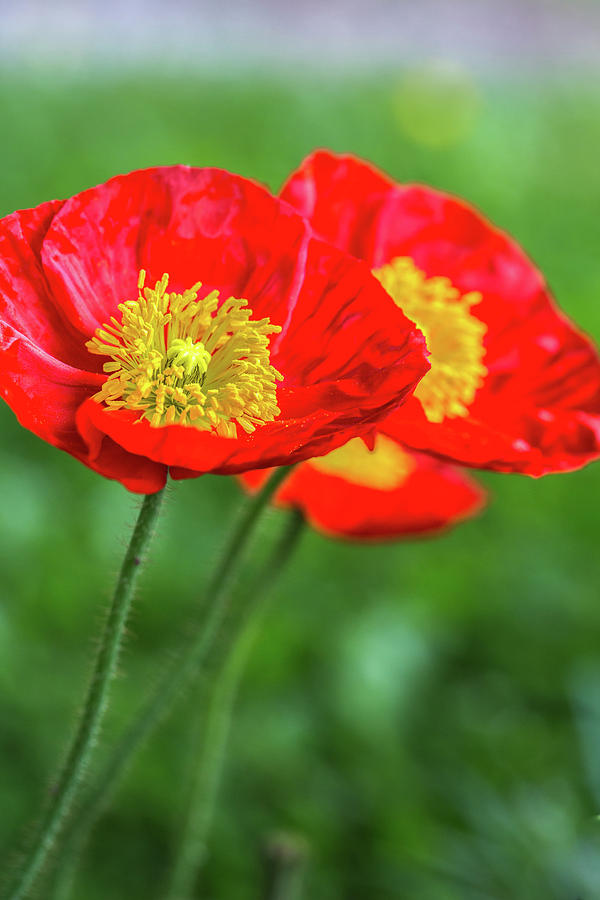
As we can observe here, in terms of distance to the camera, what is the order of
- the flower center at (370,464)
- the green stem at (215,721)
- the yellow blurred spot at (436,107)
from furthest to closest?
1. the yellow blurred spot at (436,107)
2. the flower center at (370,464)
3. the green stem at (215,721)

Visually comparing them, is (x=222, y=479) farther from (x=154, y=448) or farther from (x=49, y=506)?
(x=154, y=448)

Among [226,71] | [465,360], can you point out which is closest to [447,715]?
[465,360]

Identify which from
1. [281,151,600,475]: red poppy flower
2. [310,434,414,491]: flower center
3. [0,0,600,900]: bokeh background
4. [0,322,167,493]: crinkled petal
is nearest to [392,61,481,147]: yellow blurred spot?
[0,0,600,900]: bokeh background

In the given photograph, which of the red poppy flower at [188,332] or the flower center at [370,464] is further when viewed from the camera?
the flower center at [370,464]

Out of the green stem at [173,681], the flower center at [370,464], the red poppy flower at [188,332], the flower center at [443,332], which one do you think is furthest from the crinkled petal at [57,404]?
the flower center at [370,464]

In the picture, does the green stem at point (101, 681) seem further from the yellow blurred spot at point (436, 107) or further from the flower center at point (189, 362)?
the yellow blurred spot at point (436, 107)

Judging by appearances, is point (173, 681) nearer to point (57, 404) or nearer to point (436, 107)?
point (57, 404)

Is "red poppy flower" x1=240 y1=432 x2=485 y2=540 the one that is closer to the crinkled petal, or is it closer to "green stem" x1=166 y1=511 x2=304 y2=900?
"green stem" x1=166 y1=511 x2=304 y2=900
